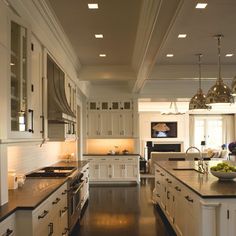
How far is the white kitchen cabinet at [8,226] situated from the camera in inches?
96.1

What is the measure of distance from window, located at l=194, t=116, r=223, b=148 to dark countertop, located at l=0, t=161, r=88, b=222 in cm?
1417

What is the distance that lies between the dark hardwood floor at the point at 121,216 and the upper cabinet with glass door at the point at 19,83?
257 cm

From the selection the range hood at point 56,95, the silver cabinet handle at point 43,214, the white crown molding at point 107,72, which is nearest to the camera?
the silver cabinet handle at point 43,214

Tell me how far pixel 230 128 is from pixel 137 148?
8629 mm

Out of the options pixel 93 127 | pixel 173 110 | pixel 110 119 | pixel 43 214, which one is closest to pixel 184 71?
pixel 110 119

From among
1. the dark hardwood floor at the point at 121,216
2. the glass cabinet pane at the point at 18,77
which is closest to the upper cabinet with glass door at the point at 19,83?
the glass cabinet pane at the point at 18,77

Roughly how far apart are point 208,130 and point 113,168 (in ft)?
29.0

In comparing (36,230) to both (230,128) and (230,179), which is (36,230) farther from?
(230,128)

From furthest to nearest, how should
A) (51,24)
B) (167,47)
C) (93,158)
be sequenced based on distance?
(93,158) < (167,47) < (51,24)

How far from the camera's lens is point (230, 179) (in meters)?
4.40

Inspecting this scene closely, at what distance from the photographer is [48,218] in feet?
11.3

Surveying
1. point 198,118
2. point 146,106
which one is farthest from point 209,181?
point 198,118

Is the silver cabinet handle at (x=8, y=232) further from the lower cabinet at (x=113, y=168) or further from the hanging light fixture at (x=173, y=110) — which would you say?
the hanging light fixture at (x=173, y=110)

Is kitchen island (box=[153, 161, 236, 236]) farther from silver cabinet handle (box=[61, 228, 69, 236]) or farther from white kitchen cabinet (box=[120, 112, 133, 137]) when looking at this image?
white kitchen cabinet (box=[120, 112, 133, 137])
